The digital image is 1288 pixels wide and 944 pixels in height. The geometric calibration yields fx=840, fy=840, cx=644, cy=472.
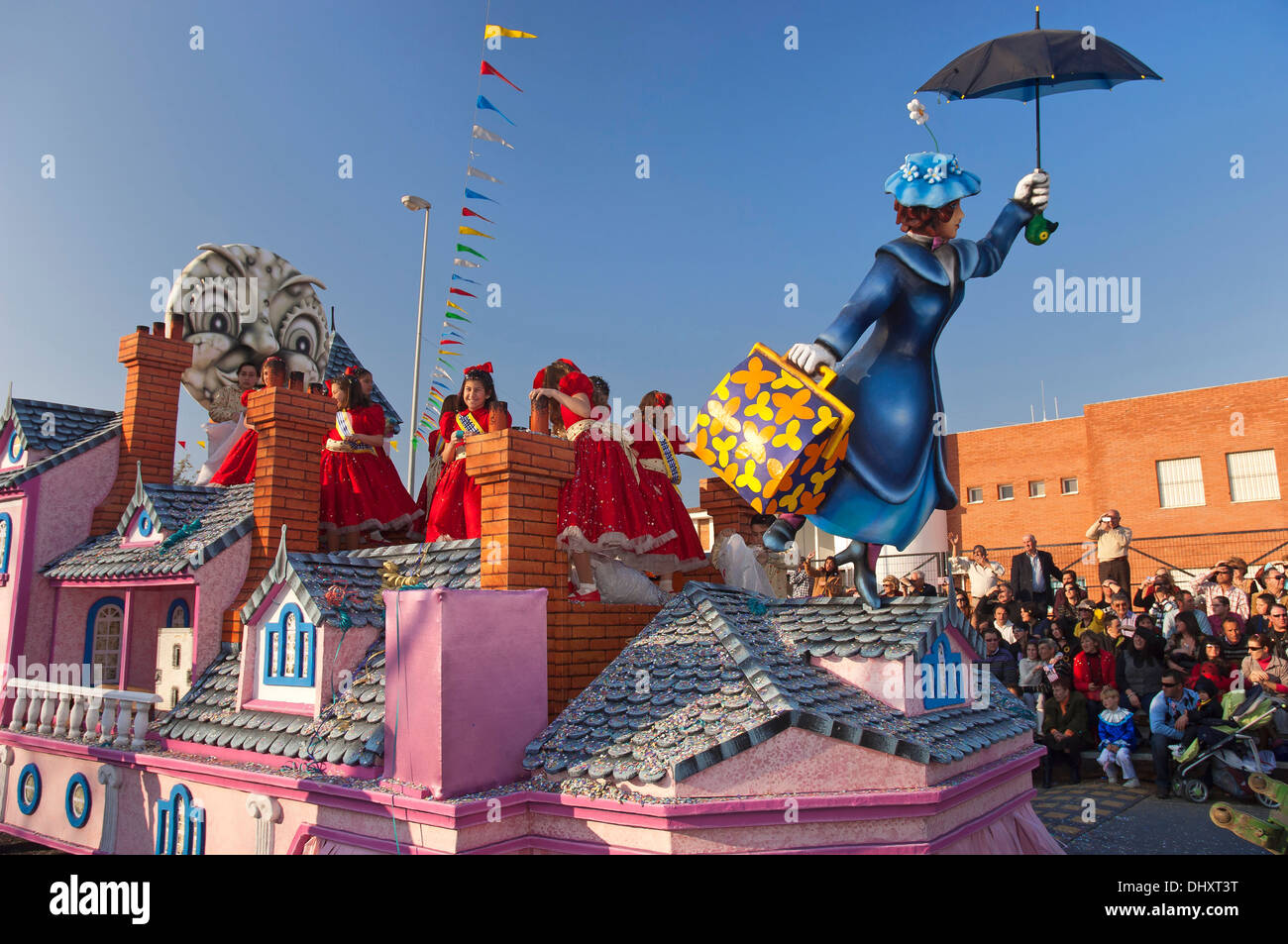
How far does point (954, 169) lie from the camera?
5594 mm

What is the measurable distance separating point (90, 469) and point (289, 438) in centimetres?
360

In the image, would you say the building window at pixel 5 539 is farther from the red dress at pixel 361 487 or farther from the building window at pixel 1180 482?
the building window at pixel 1180 482

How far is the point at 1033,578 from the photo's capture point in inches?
516

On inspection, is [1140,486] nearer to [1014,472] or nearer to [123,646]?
[1014,472]

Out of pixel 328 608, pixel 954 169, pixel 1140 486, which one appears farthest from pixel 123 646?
pixel 1140 486

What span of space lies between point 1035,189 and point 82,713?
356 inches

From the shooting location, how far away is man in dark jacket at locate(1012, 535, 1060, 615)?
13.1m

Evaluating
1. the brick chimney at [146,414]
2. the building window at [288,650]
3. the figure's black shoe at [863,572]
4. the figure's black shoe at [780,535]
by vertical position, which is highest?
the brick chimney at [146,414]

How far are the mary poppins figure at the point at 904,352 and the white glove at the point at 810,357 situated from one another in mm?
204

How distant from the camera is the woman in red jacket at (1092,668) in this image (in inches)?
397

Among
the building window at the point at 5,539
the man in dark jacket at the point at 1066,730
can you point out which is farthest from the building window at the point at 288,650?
the man in dark jacket at the point at 1066,730

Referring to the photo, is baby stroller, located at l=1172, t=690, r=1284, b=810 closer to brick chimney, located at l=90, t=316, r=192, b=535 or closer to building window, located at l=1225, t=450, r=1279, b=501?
brick chimney, located at l=90, t=316, r=192, b=535

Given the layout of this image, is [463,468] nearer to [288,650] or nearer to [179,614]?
[288,650]

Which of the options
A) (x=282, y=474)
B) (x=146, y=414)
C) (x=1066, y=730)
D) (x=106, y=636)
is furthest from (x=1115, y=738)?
(x=146, y=414)
